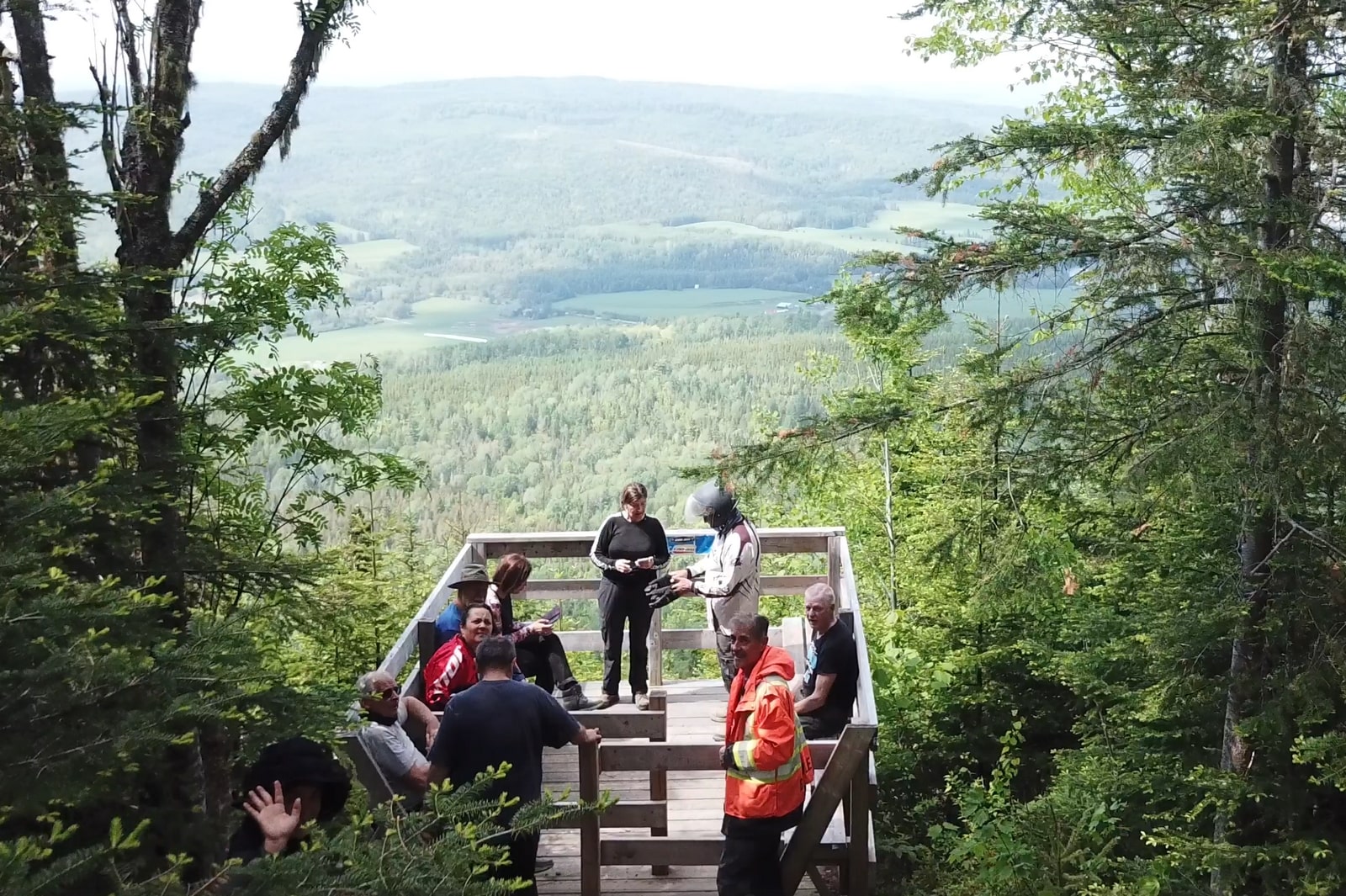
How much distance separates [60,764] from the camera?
3.07m

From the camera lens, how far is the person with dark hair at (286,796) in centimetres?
342

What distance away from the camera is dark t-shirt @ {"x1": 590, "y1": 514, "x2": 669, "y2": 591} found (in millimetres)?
7703

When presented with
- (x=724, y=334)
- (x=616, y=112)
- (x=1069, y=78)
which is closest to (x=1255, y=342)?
→ (x=1069, y=78)

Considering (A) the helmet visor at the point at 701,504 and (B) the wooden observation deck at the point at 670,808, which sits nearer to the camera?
(B) the wooden observation deck at the point at 670,808

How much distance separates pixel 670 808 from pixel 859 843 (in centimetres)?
158

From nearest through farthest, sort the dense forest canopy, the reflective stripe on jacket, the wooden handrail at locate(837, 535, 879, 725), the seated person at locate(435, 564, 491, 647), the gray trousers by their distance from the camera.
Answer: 1. the dense forest canopy
2. the reflective stripe on jacket
3. the wooden handrail at locate(837, 535, 879, 725)
4. the seated person at locate(435, 564, 491, 647)
5. the gray trousers

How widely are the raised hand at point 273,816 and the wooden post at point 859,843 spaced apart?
2.91 metres

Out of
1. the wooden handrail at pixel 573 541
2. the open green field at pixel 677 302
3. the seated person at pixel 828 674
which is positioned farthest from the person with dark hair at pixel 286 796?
the open green field at pixel 677 302

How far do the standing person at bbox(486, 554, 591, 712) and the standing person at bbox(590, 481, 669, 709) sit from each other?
0.32 meters

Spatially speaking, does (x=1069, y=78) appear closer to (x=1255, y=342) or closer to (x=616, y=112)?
(x=1255, y=342)

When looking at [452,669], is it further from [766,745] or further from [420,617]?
[766,745]

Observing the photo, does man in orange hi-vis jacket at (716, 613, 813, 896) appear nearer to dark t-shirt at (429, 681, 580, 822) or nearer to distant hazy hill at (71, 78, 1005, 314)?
dark t-shirt at (429, 681, 580, 822)

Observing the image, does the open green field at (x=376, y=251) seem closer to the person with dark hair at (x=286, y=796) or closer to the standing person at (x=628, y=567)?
the standing person at (x=628, y=567)

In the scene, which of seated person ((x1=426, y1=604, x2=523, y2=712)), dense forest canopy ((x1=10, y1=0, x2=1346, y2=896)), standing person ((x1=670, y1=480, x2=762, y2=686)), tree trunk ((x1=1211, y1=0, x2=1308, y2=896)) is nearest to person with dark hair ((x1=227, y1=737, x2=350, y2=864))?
dense forest canopy ((x1=10, y1=0, x2=1346, y2=896))
